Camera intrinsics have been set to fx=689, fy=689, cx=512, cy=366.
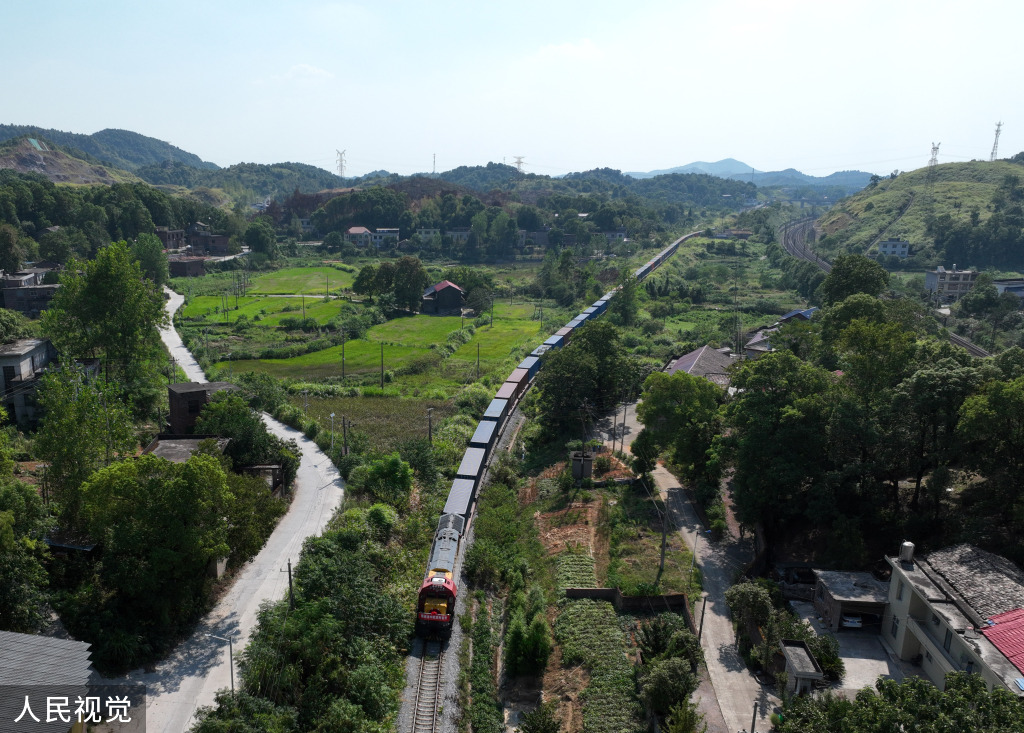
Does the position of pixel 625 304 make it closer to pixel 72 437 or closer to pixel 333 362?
pixel 333 362

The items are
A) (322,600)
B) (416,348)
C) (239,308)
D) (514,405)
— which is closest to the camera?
(322,600)

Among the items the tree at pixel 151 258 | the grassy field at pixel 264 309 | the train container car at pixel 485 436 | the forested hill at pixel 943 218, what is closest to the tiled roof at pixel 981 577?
the train container car at pixel 485 436

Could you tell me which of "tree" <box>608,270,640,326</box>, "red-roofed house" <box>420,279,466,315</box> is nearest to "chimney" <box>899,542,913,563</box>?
"tree" <box>608,270,640,326</box>

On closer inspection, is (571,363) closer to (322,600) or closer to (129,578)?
(322,600)

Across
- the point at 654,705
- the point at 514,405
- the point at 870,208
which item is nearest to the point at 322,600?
the point at 654,705

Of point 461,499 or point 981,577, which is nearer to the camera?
point 981,577

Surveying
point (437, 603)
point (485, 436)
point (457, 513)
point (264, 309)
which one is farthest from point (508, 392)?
point (264, 309)

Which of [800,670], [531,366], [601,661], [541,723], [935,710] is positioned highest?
[531,366]
